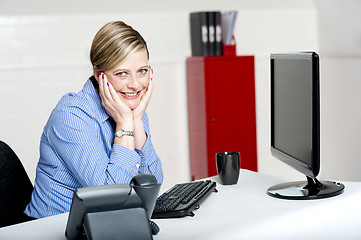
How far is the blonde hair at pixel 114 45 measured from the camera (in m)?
2.04

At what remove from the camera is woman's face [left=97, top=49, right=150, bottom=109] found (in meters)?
2.06

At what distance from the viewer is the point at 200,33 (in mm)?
4051

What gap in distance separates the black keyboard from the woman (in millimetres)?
160

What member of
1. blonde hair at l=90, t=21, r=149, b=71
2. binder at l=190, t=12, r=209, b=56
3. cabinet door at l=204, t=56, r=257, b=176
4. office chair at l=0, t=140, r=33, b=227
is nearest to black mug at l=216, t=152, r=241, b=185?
blonde hair at l=90, t=21, r=149, b=71

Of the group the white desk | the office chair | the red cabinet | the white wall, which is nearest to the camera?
the white desk

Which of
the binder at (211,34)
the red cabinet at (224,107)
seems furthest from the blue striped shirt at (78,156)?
the binder at (211,34)

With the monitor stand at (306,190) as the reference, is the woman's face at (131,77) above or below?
above

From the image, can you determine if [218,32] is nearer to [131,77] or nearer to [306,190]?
[131,77]

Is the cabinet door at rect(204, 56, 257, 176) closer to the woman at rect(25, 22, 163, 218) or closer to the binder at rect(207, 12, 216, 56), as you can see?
the binder at rect(207, 12, 216, 56)

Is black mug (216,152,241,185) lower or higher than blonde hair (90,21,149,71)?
lower

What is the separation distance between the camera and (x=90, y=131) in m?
1.97

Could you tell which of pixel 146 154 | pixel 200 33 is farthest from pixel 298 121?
pixel 200 33

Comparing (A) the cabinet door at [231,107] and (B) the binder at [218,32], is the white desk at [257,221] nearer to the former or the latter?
(A) the cabinet door at [231,107]

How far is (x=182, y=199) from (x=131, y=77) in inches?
19.9
